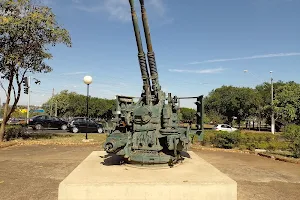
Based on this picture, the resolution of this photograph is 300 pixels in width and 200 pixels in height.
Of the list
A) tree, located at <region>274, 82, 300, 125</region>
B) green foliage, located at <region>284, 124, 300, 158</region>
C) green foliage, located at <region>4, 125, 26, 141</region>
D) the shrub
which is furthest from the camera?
tree, located at <region>274, 82, 300, 125</region>

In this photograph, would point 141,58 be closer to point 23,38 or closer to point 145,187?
point 145,187

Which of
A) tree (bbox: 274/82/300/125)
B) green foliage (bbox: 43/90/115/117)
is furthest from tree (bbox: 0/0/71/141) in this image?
green foliage (bbox: 43/90/115/117)

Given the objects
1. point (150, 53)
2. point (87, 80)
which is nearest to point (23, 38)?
point (87, 80)

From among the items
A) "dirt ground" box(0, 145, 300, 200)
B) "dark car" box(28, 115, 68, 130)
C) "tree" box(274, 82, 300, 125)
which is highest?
"tree" box(274, 82, 300, 125)

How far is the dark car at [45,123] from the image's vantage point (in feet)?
88.6

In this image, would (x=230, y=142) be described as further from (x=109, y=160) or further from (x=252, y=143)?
(x=109, y=160)

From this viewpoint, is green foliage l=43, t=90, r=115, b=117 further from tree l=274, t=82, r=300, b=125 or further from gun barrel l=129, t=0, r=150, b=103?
gun barrel l=129, t=0, r=150, b=103

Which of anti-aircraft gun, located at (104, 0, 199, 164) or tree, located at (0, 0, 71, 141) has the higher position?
tree, located at (0, 0, 71, 141)

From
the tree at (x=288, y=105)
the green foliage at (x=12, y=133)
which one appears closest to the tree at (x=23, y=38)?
the green foliage at (x=12, y=133)

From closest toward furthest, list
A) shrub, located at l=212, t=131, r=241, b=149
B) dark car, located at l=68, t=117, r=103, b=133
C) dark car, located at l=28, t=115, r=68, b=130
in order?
shrub, located at l=212, t=131, r=241, b=149 → dark car, located at l=68, t=117, r=103, b=133 → dark car, located at l=28, t=115, r=68, b=130

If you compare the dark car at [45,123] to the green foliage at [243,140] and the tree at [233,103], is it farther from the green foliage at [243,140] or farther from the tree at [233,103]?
the tree at [233,103]

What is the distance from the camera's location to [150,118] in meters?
7.54

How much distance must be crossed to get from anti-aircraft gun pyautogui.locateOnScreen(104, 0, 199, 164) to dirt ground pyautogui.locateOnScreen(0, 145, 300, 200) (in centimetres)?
207

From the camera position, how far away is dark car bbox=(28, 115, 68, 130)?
27000 mm
